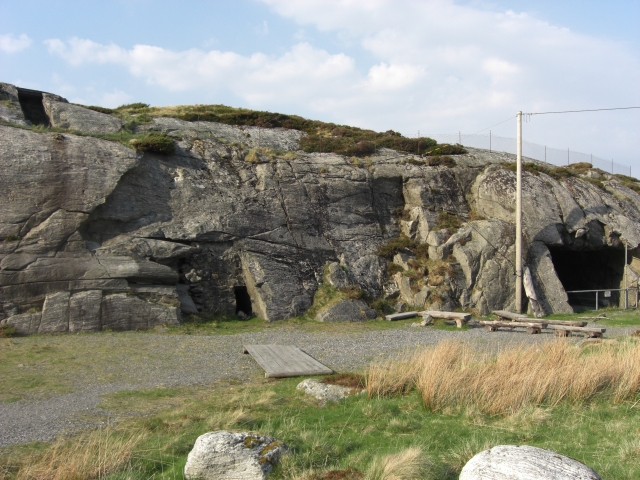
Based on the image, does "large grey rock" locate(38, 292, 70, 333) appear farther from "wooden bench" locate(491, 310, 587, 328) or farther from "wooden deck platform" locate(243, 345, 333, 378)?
"wooden bench" locate(491, 310, 587, 328)

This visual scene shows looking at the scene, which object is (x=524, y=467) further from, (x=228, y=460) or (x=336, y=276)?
(x=336, y=276)

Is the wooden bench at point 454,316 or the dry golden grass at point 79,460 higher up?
the dry golden grass at point 79,460

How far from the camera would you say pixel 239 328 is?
20.1 m

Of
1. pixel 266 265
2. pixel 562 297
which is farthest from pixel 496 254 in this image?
pixel 266 265

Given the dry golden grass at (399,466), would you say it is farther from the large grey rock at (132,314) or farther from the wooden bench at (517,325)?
the wooden bench at (517,325)

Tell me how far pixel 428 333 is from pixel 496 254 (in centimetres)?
762

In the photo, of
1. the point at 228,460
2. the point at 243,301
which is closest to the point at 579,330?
the point at 243,301

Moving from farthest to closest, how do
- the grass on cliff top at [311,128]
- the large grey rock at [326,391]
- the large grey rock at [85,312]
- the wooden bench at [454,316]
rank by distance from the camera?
the grass on cliff top at [311,128] → the wooden bench at [454,316] → the large grey rock at [85,312] → the large grey rock at [326,391]

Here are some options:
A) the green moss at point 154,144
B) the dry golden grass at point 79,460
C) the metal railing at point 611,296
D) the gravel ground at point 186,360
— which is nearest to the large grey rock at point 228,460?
the dry golden grass at point 79,460

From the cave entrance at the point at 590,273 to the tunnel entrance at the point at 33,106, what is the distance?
28.0 m

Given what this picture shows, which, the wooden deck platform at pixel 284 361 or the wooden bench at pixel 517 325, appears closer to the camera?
the wooden deck platform at pixel 284 361

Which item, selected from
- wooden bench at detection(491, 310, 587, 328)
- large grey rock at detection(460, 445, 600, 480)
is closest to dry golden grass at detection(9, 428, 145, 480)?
large grey rock at detection(460, 445, 600, 480)

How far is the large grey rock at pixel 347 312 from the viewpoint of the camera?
21.7 metres

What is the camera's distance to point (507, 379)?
9.80 m
